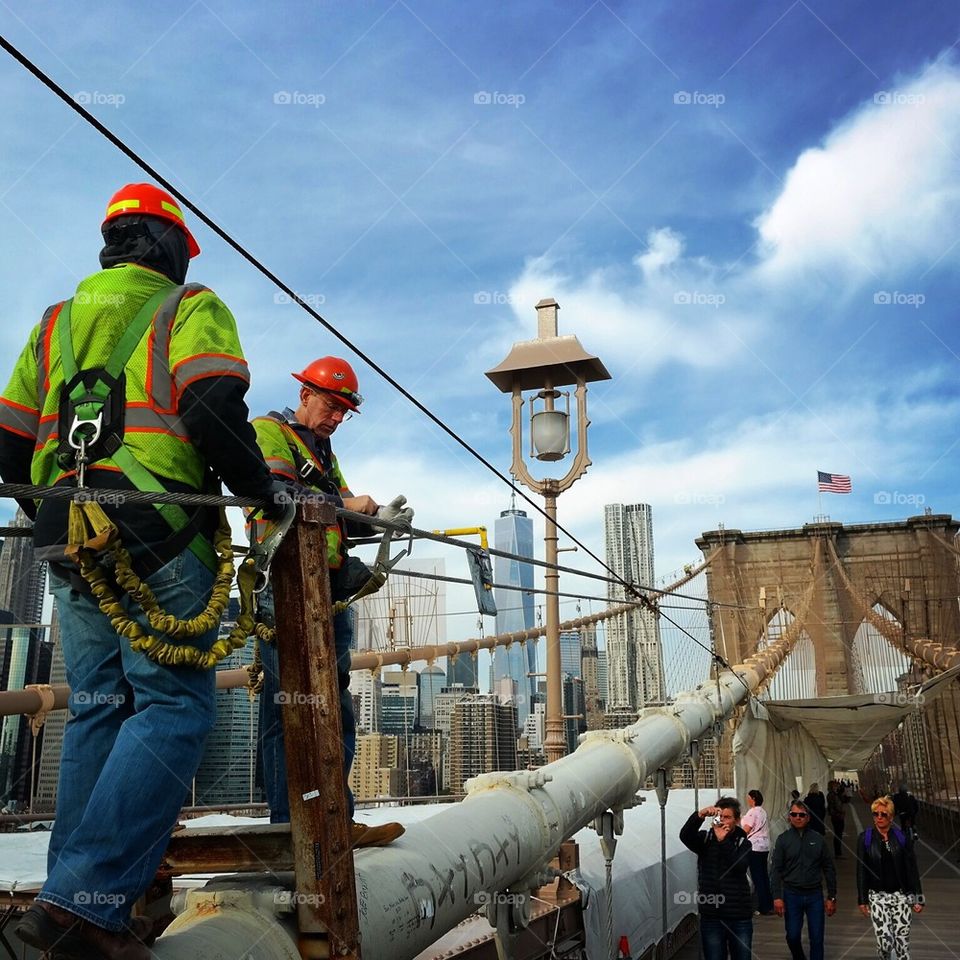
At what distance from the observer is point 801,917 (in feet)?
23.6

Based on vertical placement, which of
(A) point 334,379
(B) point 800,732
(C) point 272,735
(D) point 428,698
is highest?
(A) point 334,379

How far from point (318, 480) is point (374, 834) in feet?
3.98

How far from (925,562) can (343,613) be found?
31150 mm

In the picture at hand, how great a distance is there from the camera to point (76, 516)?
1837mm

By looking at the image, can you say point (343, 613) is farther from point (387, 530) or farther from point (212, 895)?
point (212, 895)

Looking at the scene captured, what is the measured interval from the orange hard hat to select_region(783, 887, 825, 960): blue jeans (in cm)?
702

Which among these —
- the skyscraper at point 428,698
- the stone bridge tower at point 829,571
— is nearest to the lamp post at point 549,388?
the skyscraper at point 428,698

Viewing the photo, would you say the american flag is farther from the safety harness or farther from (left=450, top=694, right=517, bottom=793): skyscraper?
the safety harness

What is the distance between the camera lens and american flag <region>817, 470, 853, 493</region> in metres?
28.0

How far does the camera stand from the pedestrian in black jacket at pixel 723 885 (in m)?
6.36

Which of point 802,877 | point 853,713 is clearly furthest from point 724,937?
point 853,713

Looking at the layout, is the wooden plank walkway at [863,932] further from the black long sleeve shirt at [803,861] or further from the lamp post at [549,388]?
the lamp post at [549,388]

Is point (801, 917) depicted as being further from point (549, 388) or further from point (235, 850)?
point (235, 850)

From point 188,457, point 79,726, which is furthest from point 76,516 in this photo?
point 79,726
